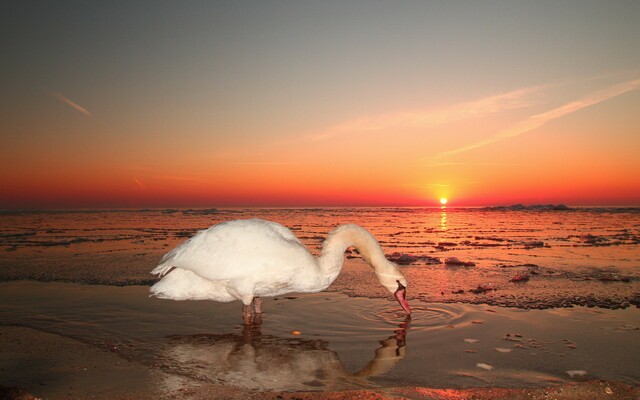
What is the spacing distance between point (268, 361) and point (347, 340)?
135cm

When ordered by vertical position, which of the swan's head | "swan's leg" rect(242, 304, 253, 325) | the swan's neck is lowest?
"swan's leg" rect(242, 304, 253, 325)

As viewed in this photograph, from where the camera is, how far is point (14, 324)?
735 cm

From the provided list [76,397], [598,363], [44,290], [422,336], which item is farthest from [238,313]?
[598,363]

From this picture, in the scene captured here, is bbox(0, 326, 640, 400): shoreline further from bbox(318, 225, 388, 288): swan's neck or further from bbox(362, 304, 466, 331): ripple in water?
bbox(318, 225, 388, 288): swan's neck

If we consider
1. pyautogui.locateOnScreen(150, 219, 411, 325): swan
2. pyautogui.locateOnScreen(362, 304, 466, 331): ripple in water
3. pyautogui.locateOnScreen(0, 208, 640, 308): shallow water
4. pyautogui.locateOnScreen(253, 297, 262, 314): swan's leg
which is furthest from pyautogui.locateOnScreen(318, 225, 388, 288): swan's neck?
pyautogui.locateOnScreen(0, 208, 640, 308): shallow water

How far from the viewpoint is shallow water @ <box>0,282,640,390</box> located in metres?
5.21

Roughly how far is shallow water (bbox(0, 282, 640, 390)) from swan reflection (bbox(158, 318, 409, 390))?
1cm

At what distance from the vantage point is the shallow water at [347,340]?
5211mm

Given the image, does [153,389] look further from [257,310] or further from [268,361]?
[257,310]

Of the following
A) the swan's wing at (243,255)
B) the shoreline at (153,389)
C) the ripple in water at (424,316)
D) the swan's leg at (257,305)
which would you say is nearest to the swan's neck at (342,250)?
the swan's wing at (243,255)

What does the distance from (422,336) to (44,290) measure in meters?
8.45

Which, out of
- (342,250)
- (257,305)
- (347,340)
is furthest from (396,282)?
(257,305)

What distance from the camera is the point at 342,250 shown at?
7.74 metres

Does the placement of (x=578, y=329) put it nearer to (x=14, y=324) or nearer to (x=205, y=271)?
(x=205, y=271)
